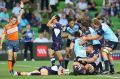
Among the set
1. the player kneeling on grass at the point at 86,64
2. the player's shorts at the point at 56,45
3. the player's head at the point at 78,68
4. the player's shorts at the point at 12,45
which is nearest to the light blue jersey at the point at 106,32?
the player kneeling on grass at the point at 86,64

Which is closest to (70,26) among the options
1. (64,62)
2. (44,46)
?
(64,62)

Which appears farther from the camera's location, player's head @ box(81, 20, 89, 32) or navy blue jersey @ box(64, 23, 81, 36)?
navy blue jersey @ box(64, 23, 81, 36)

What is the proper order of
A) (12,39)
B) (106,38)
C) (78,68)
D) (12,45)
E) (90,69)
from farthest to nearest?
(12,39) → (12,45) → (106,38) → (90,69) → (78,68)

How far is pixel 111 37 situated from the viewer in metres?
20.1

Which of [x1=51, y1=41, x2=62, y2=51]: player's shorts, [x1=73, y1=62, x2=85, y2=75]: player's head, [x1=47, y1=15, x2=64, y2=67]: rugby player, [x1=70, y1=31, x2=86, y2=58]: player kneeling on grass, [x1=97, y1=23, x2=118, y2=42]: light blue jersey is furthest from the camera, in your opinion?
[x1=51, y1=41, x2=62, y2=51]: player's shorts

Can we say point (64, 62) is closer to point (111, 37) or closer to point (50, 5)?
point (111, 37)

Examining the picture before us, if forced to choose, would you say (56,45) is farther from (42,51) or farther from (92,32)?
(42,51)

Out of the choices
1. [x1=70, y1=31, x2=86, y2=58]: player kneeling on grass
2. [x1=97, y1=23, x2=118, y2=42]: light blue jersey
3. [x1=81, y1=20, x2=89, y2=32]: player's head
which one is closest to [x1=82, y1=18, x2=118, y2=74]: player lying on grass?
[x1=97, y1=23, x2=118, y2=42]: light blue jersey

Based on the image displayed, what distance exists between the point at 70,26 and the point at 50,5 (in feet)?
35.4

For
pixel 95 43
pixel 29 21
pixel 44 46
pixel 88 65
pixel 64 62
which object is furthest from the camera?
pixel 29 21

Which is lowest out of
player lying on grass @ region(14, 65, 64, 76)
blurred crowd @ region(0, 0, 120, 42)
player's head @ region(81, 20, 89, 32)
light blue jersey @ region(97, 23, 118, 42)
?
player lying on grass @ region(14, 65, 64, 76)

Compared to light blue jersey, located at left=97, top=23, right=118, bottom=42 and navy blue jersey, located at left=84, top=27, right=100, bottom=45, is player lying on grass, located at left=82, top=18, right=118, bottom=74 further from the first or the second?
navy blue jersey, located at left=84, top=27, right=100, bottom=45

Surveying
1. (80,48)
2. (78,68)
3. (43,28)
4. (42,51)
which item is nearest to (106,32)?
(80,48)

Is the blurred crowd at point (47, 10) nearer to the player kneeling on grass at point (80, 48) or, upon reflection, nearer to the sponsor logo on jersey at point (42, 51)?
the sponsor logo on jersey at point (42, 51)
